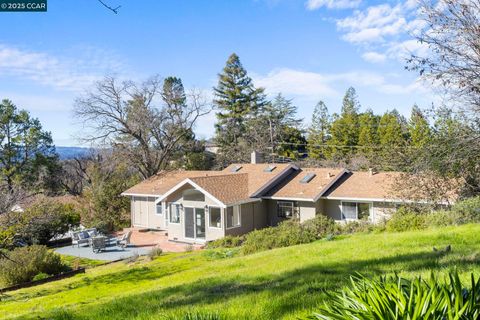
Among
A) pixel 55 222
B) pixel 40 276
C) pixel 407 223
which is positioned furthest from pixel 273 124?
pixel 40 276

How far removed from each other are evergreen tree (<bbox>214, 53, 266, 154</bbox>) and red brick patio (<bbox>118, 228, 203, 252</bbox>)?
1025 inches

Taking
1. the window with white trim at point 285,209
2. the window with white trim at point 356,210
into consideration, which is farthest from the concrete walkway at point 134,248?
the window with white trim at point 356,210

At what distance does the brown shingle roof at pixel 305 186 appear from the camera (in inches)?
917

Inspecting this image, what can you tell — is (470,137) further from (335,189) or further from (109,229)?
(109,229)

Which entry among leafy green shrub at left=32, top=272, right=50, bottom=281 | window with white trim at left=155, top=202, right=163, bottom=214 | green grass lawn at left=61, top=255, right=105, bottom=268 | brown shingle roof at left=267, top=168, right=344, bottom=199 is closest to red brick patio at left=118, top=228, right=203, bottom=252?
window with white trim at left=155, top=202, right=163, bottom=214

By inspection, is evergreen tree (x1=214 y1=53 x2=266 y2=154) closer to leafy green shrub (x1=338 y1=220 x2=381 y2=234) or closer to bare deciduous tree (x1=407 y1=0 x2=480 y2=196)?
leafy green shrub (x1=338 y1=220 x2=381 y2=234)

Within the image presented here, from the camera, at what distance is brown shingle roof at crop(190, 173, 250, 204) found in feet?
75.2

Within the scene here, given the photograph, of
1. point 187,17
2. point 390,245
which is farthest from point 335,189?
point 187,17

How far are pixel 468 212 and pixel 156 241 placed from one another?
1758cm

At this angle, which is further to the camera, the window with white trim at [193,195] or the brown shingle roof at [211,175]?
the brown shingle roof at [211,175]

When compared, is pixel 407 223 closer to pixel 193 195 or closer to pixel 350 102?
pixel 193 195

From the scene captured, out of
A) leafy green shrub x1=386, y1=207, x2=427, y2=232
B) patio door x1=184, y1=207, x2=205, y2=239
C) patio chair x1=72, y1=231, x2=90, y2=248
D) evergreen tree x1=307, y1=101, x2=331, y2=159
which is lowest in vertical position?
patio chair x1=72, y1=231, x2=90, y2=248

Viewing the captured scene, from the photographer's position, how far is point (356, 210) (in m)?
22.5

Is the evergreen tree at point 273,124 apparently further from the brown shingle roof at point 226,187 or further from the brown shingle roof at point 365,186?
the brown shingle roof at point 365,186
